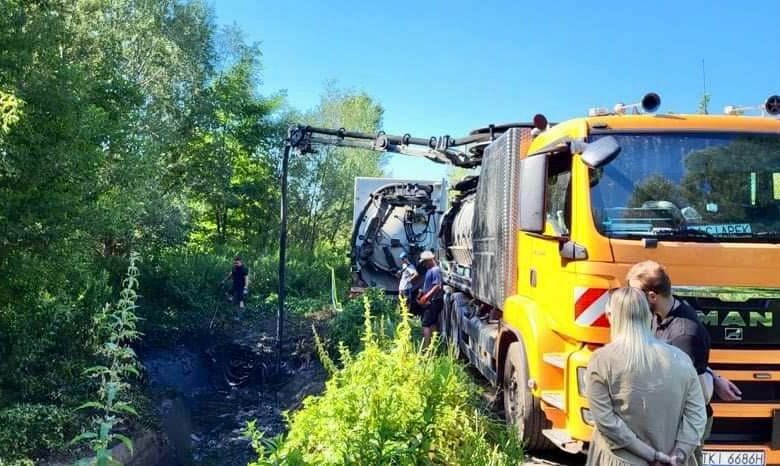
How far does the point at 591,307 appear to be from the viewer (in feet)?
12.9

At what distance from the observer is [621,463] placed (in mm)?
2820

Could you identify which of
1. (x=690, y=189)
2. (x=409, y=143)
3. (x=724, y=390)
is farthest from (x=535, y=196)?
(x=409, y=143)

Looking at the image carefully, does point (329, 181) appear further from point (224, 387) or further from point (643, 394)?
point (643, 394)

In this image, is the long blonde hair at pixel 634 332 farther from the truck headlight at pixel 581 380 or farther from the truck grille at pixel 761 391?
the truck grille at pixel 761 391

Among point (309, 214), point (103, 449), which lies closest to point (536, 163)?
point (103, 449)

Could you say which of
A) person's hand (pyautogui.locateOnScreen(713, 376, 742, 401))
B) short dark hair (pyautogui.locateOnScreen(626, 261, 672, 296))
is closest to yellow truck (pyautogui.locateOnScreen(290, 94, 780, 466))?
person's hand (pyautogui.locateOnScreen(713, 376, 742, 401))

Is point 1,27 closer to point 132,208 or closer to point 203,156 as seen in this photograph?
point 132,208

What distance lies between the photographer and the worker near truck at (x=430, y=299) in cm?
893

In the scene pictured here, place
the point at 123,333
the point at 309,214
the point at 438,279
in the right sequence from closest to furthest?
the point at 123,333
the point at 438,279
the point at 309,214

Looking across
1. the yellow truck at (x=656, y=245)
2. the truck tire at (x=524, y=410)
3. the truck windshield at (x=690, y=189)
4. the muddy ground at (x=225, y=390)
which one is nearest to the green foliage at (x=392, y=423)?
the truck tire at (x=524, y=410)

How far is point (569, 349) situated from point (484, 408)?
1431mm

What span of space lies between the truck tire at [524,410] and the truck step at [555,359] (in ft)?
1.20

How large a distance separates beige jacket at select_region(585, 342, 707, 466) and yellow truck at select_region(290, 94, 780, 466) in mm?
1108

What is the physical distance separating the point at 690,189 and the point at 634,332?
1.83m
